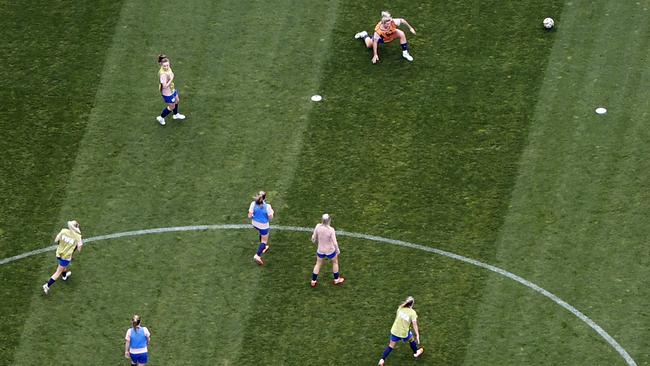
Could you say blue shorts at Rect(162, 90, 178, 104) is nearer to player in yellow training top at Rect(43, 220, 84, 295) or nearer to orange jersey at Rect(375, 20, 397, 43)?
player in yellow training top at Rect(43, 220, 84, 295)

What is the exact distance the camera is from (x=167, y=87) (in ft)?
121

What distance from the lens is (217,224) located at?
35.3m

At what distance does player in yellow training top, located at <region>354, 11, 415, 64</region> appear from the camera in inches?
1505

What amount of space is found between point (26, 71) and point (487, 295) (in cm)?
1349

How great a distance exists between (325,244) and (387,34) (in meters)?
7.52

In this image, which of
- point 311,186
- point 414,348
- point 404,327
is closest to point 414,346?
point 414,348

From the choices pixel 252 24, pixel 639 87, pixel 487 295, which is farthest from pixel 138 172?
pixel 639 87

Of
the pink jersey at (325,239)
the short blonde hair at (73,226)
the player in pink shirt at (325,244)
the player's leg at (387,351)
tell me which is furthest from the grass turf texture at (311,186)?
the short blonde hair at (73,226)

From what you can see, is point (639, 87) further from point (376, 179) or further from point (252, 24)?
point (252, 24)

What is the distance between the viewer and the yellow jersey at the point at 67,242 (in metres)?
33.3

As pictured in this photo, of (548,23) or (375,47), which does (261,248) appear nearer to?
(375,47)

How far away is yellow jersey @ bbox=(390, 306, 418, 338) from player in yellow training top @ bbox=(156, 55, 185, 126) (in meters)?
8.90

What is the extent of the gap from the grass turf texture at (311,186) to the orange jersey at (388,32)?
638 mm

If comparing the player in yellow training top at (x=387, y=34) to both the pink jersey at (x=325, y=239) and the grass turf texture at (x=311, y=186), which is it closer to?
the grass turf texture at (x=311, y=186)
